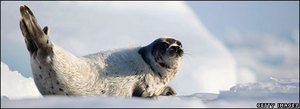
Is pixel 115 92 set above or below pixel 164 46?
below

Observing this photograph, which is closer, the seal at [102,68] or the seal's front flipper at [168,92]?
the seal at [102,68]

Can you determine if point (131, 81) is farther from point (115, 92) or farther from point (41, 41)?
point (41, 41)

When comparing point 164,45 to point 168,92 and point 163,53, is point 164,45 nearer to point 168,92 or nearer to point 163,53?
point 163,53

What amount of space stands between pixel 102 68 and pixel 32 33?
1591mm

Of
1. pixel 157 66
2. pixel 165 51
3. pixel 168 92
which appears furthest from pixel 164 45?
pixel 168 92

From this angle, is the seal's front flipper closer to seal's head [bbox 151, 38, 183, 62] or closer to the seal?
the seal

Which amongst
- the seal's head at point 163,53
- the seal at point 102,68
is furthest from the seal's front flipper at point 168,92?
the seal's head at point 163,53

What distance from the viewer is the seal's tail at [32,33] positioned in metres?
4.82

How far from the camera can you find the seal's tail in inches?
190

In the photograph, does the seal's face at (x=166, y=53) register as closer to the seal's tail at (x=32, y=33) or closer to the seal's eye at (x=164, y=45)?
the seal's eye at (x=164, y=45)

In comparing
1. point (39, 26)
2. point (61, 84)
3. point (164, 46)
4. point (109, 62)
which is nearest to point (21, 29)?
point (39, 26)

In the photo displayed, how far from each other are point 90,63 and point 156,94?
1.78m

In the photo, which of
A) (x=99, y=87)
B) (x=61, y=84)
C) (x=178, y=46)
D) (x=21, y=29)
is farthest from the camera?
(x=178, y=46)

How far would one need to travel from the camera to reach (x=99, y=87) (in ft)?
19.5
